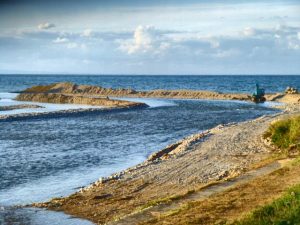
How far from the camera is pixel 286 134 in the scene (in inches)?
1049

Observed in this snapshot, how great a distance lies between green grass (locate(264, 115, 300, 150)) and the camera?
24750mm

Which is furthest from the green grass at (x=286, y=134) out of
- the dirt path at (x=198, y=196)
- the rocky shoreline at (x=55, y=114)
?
the rocky shoreline at (x=55, y=114)

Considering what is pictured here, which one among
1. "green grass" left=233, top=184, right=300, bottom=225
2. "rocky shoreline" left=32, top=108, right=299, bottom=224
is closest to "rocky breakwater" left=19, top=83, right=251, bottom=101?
"rocky shoreline" left=32, top=108, right=299, bottom=224

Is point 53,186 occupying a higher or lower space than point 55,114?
higher

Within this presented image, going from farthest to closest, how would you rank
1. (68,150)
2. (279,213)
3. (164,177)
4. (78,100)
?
(78,100), (68,150), (164,177), (279,213)

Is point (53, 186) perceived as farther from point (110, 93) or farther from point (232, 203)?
point (110, 93)

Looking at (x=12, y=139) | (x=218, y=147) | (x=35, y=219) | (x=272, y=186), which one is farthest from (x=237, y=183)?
(x=12, y=139)

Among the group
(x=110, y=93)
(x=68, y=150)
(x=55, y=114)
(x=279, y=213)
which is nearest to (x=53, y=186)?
(x=68, y=150)

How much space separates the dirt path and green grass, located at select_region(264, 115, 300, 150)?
4.74 m

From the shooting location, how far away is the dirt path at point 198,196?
13070 mm

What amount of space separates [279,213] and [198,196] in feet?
13.7

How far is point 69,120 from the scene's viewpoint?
171 feet

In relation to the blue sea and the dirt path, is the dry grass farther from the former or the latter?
the blue sea

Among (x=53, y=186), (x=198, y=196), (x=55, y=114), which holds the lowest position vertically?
(x=55, y=114)
